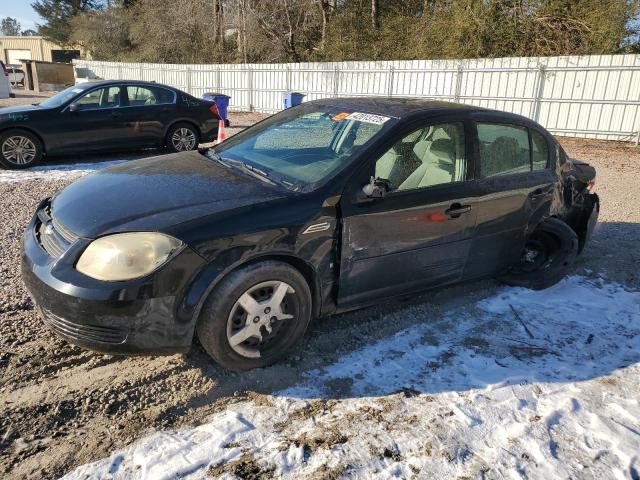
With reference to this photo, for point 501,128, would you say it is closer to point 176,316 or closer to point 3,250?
→ point 176,316

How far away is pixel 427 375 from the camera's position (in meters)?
3.23

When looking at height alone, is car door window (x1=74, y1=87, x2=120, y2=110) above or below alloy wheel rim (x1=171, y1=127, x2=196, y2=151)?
above

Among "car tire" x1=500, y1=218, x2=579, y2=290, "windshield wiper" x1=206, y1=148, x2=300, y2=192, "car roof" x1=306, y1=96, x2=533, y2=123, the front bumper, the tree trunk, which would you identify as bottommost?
"car tire" x1=500, y1=218, x2=579, y2=290

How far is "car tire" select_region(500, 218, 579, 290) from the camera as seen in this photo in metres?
4.53

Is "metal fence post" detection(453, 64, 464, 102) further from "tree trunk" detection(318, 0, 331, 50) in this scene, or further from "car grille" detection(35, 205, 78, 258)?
"car grille" detection(35, 205, 78, 258)

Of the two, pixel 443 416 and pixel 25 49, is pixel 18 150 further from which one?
pixel 25 49

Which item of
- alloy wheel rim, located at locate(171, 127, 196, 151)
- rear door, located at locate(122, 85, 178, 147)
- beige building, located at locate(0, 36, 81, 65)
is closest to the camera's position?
rear door, located at locate(122, 85, 178, 147)

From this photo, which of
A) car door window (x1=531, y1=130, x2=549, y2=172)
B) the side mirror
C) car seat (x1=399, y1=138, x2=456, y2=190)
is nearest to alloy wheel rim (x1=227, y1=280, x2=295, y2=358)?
the side mirror

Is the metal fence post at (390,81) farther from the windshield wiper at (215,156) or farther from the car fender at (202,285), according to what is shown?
the car fender at (202,285)

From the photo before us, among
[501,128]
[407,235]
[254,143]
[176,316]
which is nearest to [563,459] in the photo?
[407,235]

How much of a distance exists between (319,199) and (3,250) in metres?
3.48

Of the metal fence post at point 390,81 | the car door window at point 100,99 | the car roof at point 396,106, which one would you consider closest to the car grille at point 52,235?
the car roof at point 396,106

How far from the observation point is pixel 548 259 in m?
4.65

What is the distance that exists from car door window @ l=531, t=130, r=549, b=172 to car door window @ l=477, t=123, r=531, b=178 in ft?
0.21
